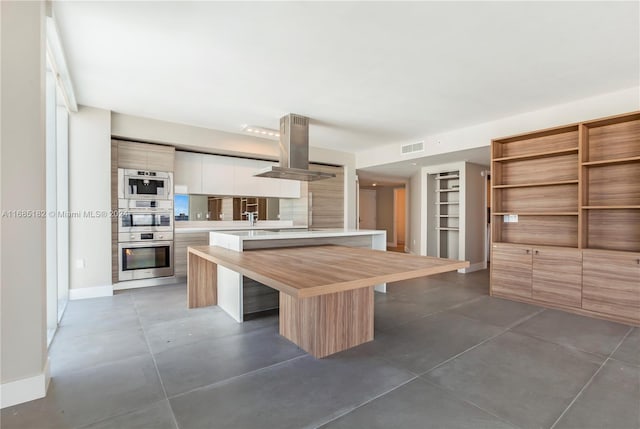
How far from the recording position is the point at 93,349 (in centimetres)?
246

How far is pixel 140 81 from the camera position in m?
3.23

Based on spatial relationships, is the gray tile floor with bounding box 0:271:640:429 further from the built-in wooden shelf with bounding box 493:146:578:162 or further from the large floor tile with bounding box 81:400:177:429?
the built-in wooden shelf with bounding box 493:146:578:162

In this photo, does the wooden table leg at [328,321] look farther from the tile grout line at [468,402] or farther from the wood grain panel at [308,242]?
the wood grain panel at [308,242]

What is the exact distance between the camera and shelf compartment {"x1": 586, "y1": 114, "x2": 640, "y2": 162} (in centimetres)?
326

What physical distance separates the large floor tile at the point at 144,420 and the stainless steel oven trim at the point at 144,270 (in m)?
3.30

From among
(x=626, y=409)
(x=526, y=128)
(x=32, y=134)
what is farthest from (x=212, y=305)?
(x=526, y=128)

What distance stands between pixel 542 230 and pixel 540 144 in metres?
1.10

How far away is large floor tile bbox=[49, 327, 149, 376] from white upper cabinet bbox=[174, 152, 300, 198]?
2877 mm

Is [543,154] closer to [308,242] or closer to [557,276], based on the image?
[557,276]

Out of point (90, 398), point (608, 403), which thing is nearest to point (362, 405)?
point (608, 403)

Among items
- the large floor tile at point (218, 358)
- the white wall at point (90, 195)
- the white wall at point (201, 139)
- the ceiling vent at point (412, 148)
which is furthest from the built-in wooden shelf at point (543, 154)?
the white wall at point (90, 195)

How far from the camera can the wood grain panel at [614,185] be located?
10.8 ft

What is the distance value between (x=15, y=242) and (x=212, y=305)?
7.25 ft

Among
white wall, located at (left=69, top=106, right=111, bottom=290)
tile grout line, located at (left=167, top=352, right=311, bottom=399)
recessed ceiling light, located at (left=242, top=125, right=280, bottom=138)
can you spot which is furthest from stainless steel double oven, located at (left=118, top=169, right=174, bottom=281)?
tile grout line, located at (left=167, top=352, right=311, bottom=399)
